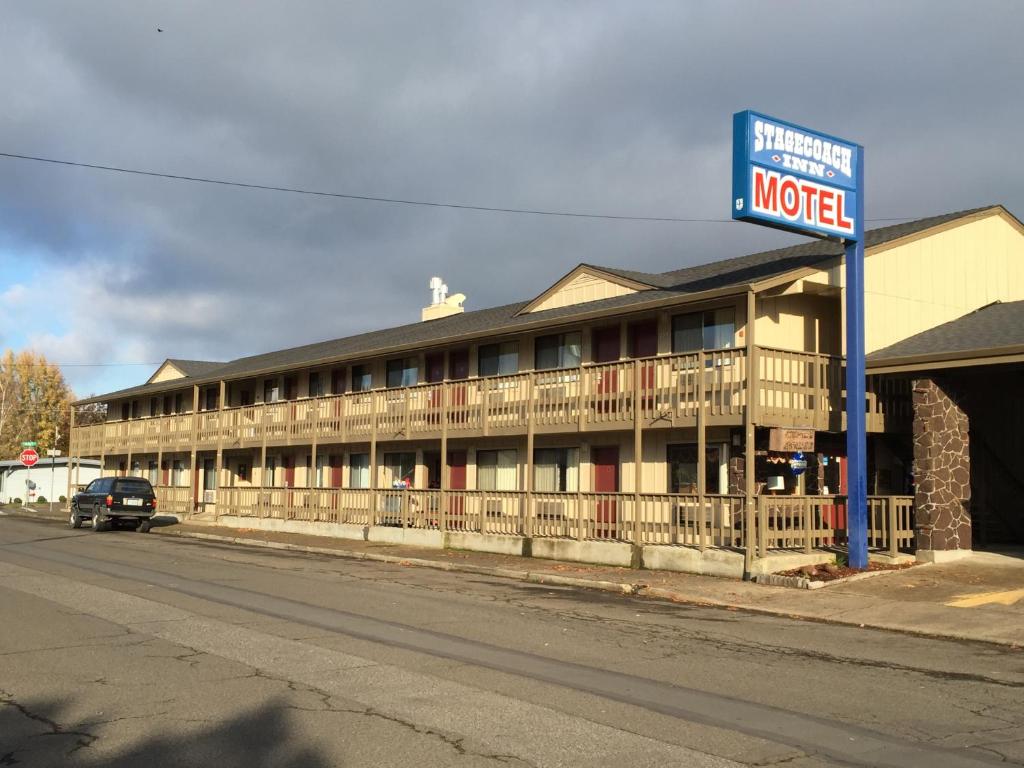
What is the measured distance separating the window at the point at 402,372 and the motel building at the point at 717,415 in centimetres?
10

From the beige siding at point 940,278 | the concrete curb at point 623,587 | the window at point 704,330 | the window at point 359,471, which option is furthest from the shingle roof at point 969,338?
the window at point 359,471

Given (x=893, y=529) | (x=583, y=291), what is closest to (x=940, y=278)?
(x=893, y=529)

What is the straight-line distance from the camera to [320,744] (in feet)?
20.9

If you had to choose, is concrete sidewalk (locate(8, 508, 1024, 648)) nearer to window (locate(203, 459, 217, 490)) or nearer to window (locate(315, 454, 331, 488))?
window (locate(315, 454, 331, 488))

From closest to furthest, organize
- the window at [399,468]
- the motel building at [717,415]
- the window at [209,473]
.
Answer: the motel building at [717,415], the window at [399,468], the window at [209,473]

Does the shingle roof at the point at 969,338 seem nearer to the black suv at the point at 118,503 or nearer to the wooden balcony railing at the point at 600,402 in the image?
the wooden balcony railing at the point at 600,402

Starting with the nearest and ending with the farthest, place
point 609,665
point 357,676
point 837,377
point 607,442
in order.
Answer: point 357,676 → point 609,665 → point 837,377 → point 607,442

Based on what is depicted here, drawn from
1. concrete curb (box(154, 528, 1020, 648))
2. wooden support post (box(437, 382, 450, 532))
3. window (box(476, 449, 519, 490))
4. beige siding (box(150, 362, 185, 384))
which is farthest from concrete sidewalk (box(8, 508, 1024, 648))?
beige siding (box(150, 362, 185, 384))

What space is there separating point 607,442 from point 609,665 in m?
14.3

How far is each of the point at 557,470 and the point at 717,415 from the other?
6.98 metres

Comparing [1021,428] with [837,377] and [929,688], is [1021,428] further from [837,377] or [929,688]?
[929,688]

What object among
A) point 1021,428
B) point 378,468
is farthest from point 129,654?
point 378,468

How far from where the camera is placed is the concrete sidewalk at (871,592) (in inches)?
509

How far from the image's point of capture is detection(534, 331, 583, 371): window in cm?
2489
